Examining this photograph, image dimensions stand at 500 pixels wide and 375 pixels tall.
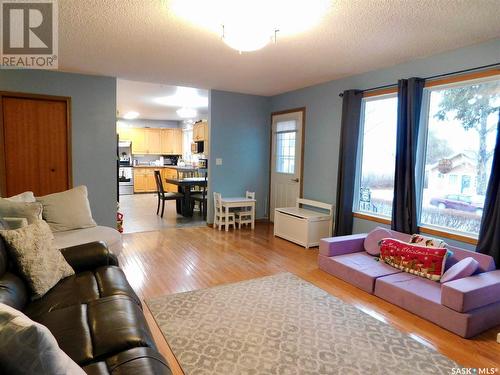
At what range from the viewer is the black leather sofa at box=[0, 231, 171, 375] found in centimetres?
131

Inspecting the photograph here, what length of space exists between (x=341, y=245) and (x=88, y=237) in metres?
2.68

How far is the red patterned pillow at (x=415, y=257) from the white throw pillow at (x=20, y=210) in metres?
3.28

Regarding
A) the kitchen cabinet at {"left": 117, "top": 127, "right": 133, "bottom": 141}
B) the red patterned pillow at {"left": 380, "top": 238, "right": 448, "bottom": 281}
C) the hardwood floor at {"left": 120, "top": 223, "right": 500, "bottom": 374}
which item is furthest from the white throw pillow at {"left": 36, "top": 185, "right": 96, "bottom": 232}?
the kitchen cabinet at {"left": 117, "top": 127, "right": 133, "bottom": 141}

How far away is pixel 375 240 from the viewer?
11.8 feet

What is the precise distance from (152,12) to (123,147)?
27.2 ft

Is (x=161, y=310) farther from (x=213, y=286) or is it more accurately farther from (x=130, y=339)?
(x=130, y=339)

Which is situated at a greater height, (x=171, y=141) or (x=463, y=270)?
(x=171, y=141)

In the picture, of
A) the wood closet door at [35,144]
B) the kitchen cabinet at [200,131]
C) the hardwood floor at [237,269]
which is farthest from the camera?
the kitchen cabinet at [200,131]

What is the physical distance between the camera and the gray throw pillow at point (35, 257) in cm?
192

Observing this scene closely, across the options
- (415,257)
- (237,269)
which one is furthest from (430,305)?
(237,269)

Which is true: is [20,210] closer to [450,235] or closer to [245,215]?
[245,215]

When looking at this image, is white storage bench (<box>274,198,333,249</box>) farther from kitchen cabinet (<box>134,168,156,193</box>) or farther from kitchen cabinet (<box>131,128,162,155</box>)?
kitchen cabinet (<box>131,128,162,155</box>)

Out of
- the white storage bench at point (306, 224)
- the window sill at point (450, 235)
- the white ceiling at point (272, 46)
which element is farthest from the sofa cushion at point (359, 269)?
the white ceiling at point (272, 46)

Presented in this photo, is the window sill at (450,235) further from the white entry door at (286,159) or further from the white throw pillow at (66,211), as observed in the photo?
the white throw pillow at (66,211)
